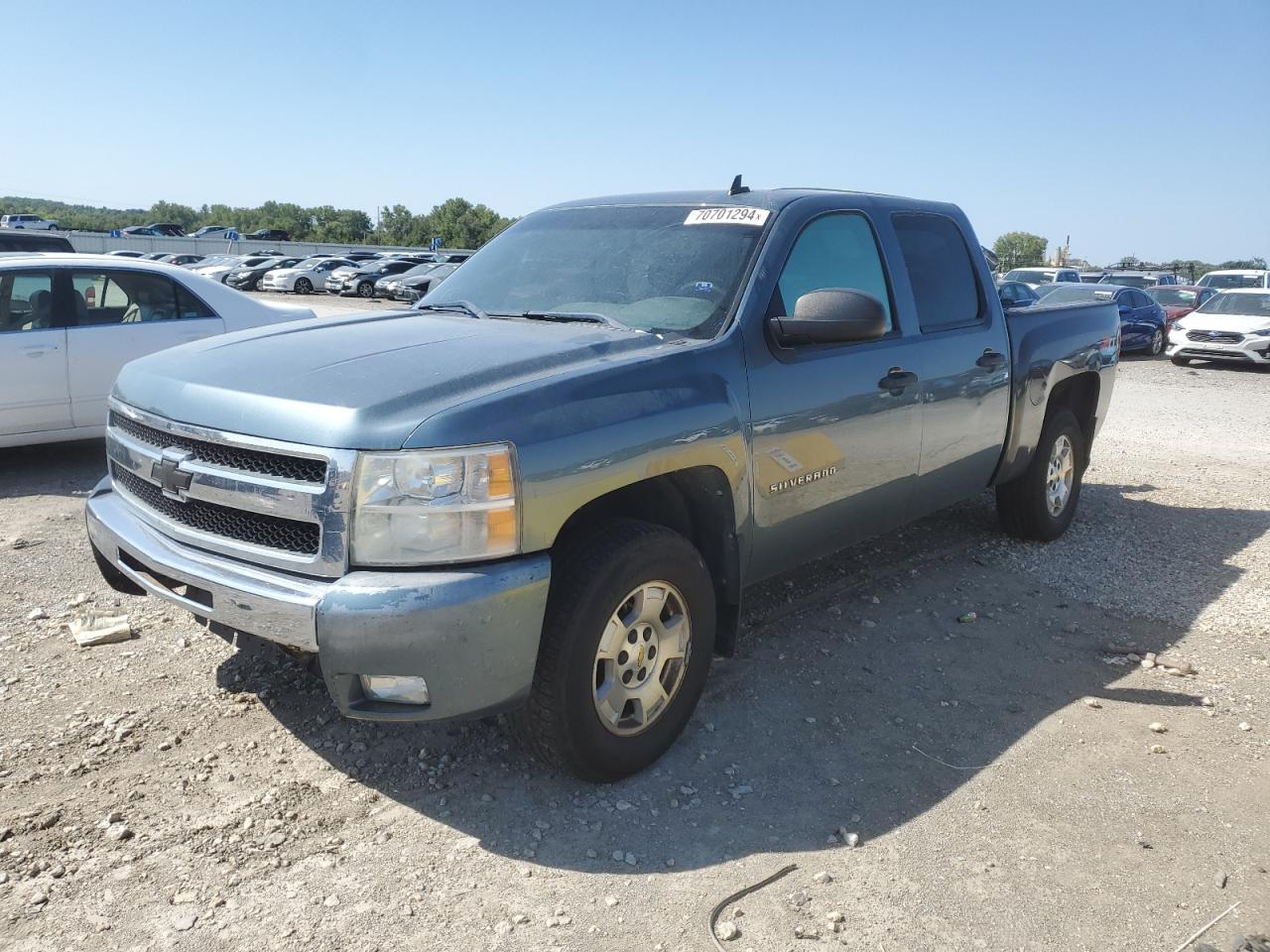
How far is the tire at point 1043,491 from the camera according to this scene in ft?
19.6

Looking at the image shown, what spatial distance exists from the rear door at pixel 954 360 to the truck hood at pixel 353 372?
1.71 m

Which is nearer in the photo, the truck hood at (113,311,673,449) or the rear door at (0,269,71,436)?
the truck hood at (113,311,673,449)

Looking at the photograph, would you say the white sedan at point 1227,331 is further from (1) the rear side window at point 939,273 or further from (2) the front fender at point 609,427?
(2) the front fender at point 609,427

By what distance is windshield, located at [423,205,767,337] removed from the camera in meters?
3.85

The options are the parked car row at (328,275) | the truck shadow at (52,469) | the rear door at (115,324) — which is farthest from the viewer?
the parked car row at (328,275)

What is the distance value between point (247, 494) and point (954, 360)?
→ 10.8ft

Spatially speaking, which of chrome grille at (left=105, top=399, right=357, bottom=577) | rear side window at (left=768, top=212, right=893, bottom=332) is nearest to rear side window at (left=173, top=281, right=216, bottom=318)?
chrome grille at (left=105, top=399, right=357, bottom=577)

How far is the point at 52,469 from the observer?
7582 millimetres

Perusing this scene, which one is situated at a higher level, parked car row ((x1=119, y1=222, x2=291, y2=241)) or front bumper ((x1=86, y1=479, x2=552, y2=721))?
parked car row ((x1=119, y1=222, x2=291, y2=241))

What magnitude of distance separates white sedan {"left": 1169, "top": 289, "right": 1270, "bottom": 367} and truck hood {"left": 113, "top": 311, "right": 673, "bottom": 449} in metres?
18.5

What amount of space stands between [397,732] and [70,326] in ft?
17.2

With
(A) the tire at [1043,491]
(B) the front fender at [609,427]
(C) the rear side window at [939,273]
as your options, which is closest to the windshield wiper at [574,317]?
(B) the front fender at [609,427]

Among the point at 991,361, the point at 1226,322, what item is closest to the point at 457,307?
the point at 991,361

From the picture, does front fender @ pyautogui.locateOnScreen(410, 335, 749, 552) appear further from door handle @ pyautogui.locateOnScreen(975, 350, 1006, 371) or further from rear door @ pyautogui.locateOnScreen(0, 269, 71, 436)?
rear door @ pyautogui.locateOnScreen(0, 269, 71, 436)
